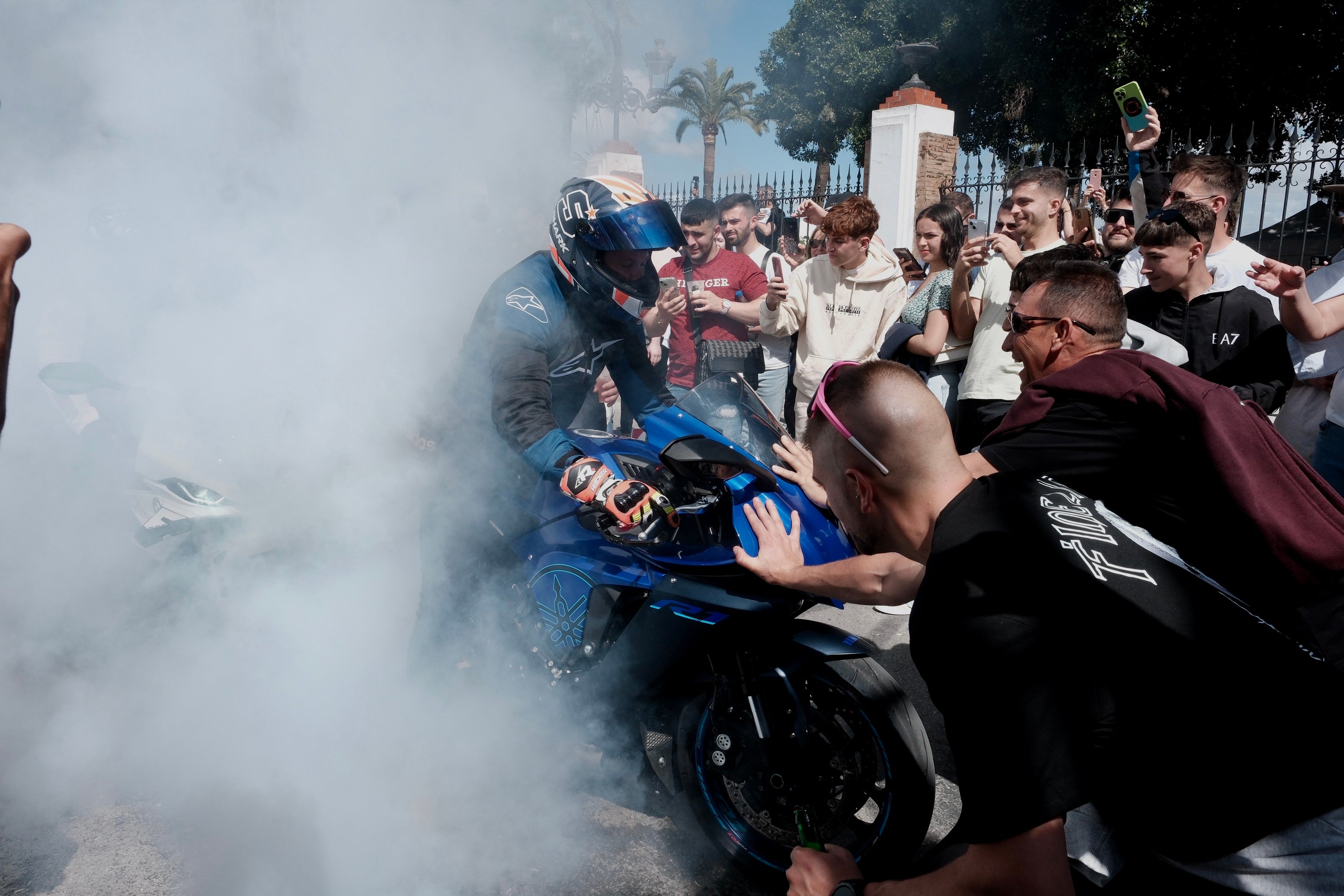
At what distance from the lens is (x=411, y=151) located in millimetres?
2998

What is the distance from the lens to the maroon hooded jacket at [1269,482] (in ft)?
5.65

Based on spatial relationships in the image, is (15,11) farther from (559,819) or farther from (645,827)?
(645,827)

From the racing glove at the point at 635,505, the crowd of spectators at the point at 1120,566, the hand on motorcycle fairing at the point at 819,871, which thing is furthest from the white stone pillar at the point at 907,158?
the hand on motorcycle fairing at the point at 819,871

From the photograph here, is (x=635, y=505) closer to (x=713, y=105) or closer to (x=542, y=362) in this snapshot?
(x=542, y=362)

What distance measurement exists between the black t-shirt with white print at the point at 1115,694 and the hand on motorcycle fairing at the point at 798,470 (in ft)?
2.97

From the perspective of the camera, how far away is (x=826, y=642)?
2.16m

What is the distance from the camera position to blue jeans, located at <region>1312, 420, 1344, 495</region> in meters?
2.96

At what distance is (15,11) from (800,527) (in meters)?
2.42

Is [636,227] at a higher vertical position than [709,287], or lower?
higher

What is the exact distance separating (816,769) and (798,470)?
2.57 ft

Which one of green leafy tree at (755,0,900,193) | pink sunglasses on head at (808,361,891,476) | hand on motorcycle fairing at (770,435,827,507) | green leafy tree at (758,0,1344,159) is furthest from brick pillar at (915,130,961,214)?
green leafy tree at (755,0,900,193)

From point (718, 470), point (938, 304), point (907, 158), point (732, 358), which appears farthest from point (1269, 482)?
point (907, 158)

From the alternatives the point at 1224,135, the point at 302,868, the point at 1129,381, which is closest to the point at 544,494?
the point at 302,868

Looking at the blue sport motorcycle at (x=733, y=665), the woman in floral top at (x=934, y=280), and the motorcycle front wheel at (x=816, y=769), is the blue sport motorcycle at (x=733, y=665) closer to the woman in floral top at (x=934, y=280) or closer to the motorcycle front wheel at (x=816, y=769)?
the motorcycle front wheel at (x=816, y=769)
